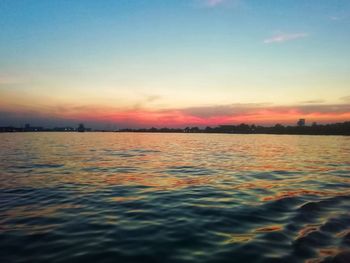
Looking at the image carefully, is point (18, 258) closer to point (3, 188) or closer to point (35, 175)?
point (3, 188)

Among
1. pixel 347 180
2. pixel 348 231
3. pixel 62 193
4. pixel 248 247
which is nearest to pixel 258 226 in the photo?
pixel 248 247

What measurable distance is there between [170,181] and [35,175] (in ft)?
35.4

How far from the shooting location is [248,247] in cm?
805

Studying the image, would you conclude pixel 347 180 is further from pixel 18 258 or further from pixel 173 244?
pixel 18 258

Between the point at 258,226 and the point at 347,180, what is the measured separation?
14.4 meters

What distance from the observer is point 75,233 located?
30.1 feet

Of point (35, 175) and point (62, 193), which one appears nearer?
point (62, 193)

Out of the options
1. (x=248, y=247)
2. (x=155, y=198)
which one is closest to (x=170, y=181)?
(x=155, y=198)

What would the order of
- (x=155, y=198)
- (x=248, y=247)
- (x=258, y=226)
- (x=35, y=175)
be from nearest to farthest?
(x=248, y=247)
(x=258, y=226)
(x=155, y=198)
(x=35, y=175)

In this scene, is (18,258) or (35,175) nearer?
(18,258)

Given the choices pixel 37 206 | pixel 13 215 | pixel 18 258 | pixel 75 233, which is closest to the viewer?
pixel 18 258

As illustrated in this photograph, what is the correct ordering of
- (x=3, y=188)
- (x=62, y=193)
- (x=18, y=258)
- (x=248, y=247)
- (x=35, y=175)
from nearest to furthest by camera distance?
1. (x=18, y=258)
2. (x=248, y=247)
3. (x=62, y=193)
4. (x=3, y=188)
5. (x=35, y=175)

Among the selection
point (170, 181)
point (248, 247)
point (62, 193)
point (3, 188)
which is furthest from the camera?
point (170, 181)

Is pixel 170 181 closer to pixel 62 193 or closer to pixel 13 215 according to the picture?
pixel 62 193
